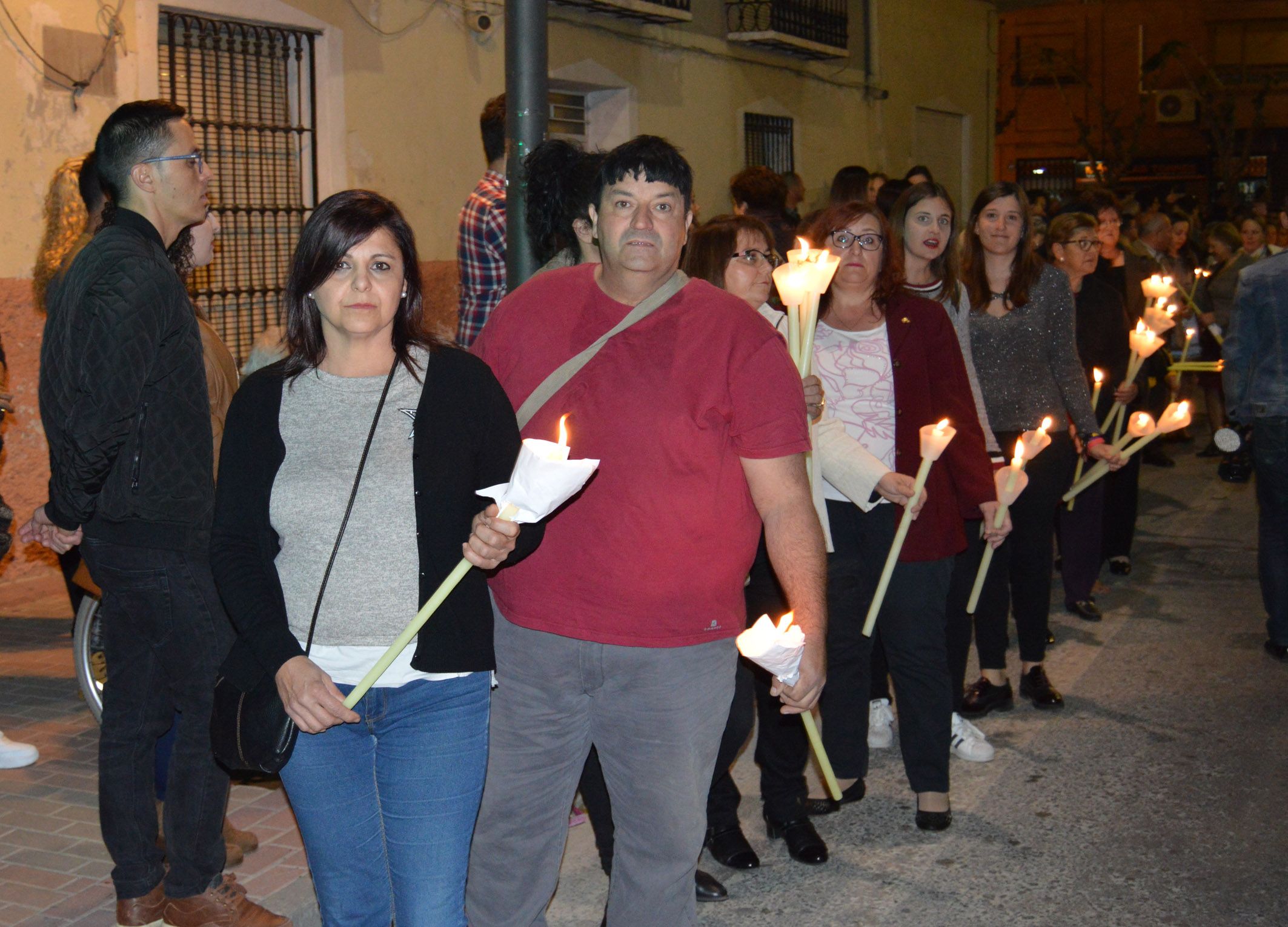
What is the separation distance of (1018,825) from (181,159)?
365cm

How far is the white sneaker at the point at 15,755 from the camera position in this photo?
5473 mm

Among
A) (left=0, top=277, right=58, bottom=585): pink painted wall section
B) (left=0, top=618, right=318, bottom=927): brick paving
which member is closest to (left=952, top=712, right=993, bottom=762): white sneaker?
(left=0, top=618, right=318, bottom=927): brick paving

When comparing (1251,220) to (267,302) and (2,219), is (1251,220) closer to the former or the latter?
(267,302)

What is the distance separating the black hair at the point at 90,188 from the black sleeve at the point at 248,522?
155 centimetres

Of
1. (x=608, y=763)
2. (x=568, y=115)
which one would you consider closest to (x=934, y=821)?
(x=608, y=763)

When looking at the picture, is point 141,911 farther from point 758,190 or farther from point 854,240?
point 758,190

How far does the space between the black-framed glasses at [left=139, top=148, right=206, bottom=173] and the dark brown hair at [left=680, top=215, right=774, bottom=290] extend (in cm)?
165

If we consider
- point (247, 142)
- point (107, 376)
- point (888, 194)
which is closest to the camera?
point (107, 376)

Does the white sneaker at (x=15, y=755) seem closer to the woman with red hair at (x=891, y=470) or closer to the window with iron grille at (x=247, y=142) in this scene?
the woman with red hair at (x=891, y=470)

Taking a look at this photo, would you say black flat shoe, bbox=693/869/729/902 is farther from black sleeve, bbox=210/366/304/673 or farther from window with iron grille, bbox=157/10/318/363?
window with iron grille, bbox=157/10/318/363

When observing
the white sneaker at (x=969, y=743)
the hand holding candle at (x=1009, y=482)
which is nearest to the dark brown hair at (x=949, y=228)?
the hand holding candle at (x=1009, y=482)

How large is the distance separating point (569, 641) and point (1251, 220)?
13.2 meters

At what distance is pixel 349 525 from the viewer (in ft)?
9.75

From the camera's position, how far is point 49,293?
4199 millimetres
